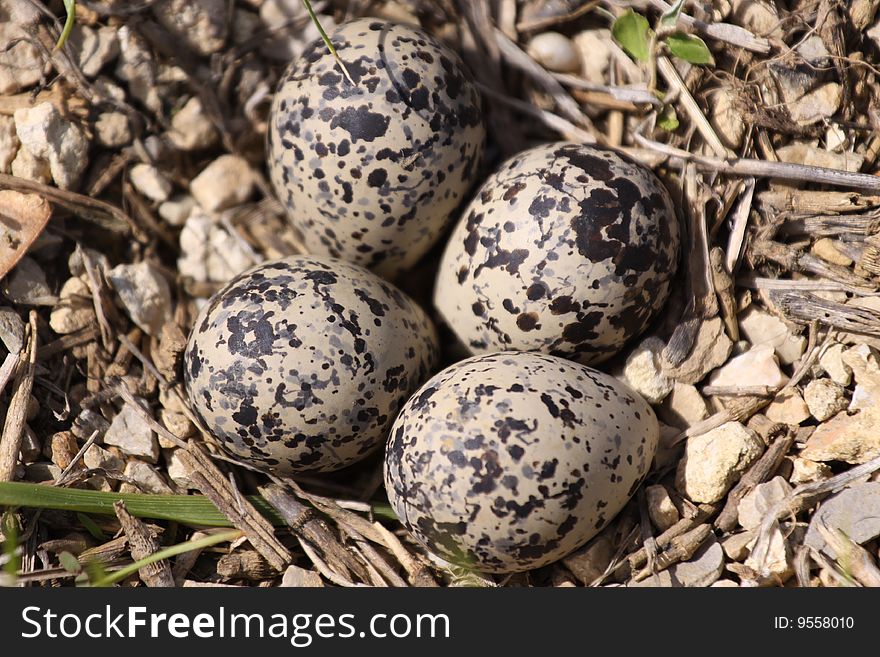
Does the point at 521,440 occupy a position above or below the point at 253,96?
below

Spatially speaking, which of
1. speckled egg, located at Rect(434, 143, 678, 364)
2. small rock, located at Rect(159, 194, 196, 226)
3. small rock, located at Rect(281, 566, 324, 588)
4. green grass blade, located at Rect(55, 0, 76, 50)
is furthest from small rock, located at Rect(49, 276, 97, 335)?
speckled egg, located at Rect(434, 143, 678, 364)

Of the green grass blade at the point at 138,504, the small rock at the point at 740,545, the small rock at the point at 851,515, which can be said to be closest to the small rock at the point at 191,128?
the green grass blade at the point at 138,504

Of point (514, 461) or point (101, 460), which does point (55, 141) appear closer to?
point (101, 460)

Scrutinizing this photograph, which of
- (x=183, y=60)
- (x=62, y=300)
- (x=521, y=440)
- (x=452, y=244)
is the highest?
(x=183, y=60)

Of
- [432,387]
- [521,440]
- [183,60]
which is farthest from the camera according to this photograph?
[183,60]

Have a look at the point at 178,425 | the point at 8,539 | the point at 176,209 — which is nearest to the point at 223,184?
the point at 176,209

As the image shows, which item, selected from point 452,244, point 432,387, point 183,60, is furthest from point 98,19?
point 432,387
